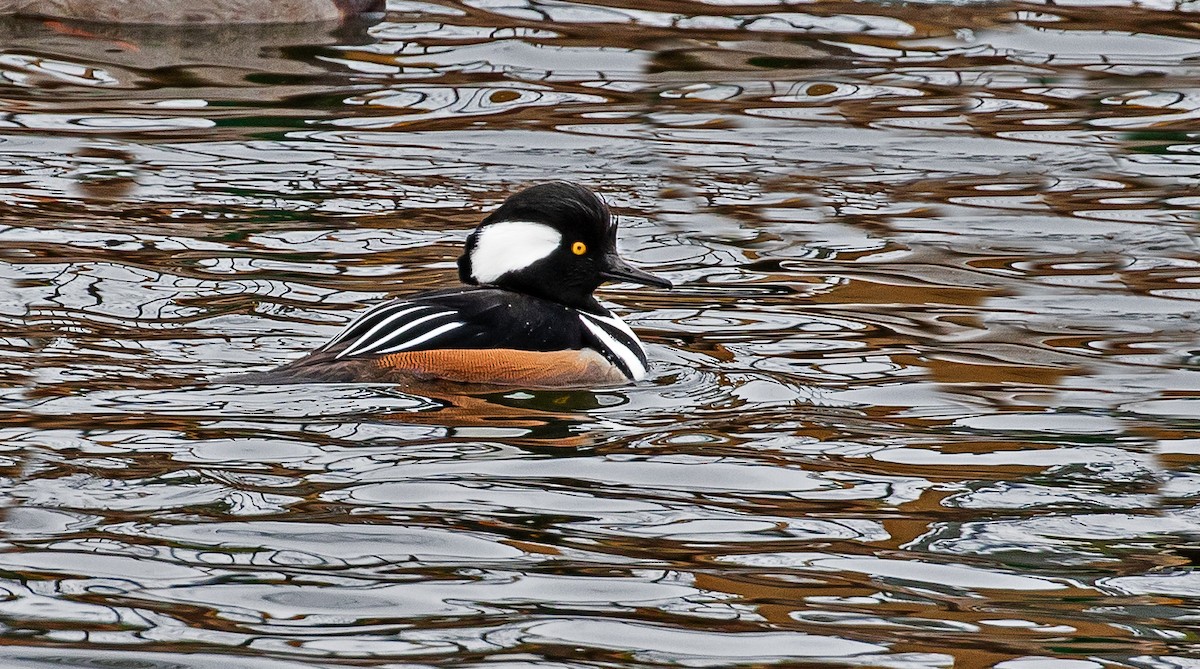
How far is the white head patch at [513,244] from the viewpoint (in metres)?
6.80

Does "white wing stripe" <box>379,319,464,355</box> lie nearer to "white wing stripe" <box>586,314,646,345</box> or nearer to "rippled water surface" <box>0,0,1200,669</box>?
"rippled water surface" <box>0,0,1200,669</box>

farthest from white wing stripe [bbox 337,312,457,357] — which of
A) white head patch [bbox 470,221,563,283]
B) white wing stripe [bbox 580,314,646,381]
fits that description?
white wing stripe [bbox 580,314,646,381]

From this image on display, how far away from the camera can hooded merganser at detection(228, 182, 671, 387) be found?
6.50m

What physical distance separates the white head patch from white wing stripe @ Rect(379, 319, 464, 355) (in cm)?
35

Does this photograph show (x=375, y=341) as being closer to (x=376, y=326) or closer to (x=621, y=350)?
(x=376, y=326)

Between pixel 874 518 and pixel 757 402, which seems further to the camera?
pixel 757 402

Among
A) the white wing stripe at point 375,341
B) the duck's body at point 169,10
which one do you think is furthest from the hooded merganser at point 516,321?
the duck's body at point 169,10

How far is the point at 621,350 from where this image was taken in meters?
6.78

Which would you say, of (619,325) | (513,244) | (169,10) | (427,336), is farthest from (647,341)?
(169,10)

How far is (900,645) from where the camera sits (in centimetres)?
424

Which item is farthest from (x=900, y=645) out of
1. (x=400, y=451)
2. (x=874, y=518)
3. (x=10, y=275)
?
(x=10, y=275)

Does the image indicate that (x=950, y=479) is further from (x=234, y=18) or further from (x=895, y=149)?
(x=234, y=18)

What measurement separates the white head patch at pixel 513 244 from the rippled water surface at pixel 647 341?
0.48m

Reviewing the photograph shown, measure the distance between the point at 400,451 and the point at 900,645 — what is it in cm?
194
